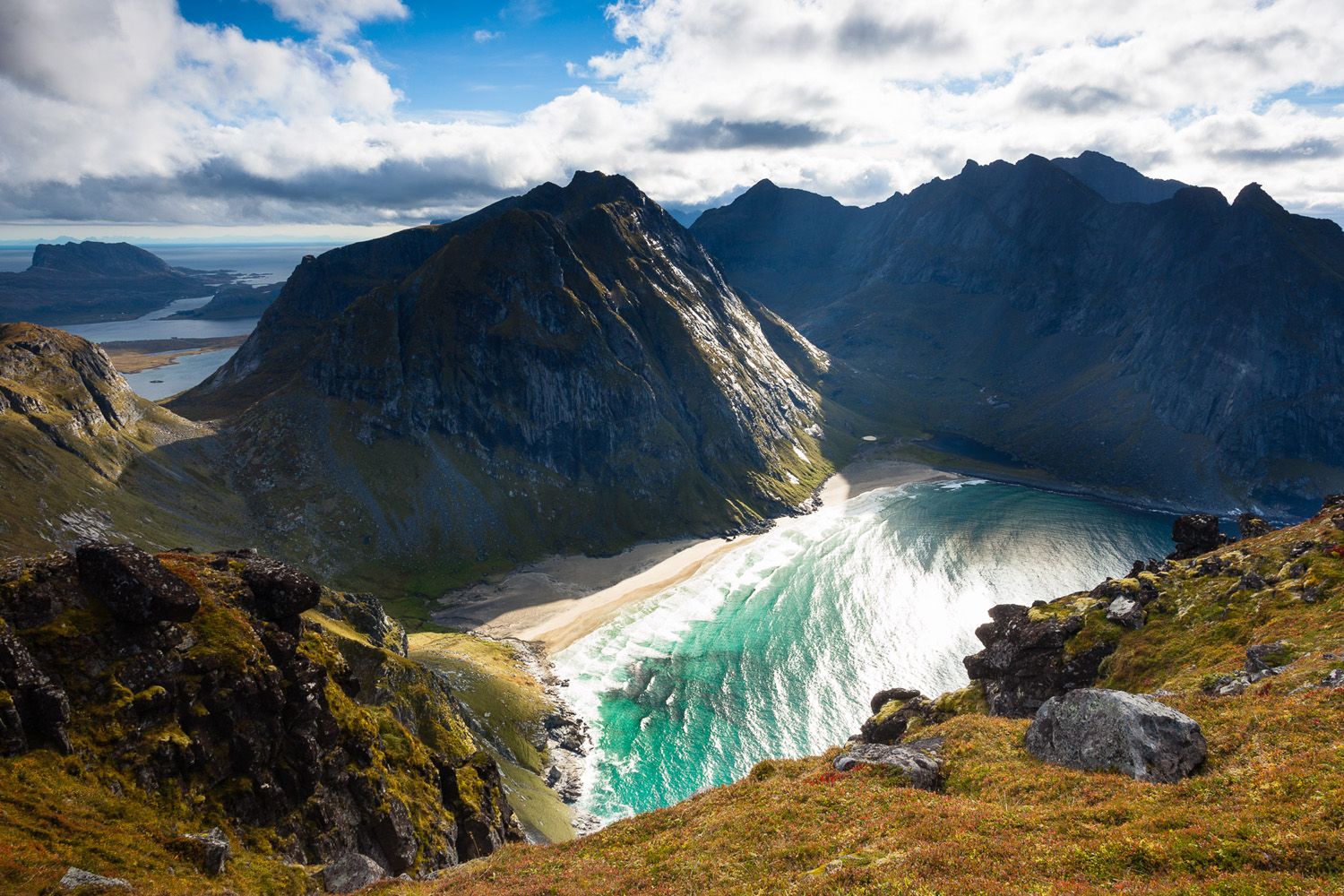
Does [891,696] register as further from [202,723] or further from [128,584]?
[128,584]

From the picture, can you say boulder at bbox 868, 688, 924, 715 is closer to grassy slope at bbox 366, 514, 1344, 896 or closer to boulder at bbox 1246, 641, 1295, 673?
grassy slope at bbox 366, 514, 1344, 896

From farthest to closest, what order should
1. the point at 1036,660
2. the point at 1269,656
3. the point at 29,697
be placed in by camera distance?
the point at 1036,660
the point at 1269,656
the point at 29,697

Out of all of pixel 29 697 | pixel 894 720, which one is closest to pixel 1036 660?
pixel 894 720

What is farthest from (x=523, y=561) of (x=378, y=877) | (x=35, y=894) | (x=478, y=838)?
(x=35, y=894)

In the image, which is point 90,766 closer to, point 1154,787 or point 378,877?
point 378,877

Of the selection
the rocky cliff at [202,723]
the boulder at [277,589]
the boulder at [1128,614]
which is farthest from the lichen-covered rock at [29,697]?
the boulder at [1128,614]

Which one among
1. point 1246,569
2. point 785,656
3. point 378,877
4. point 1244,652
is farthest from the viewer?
point 785,656
